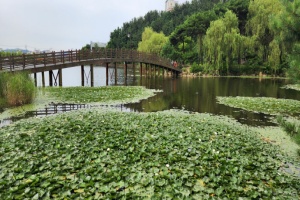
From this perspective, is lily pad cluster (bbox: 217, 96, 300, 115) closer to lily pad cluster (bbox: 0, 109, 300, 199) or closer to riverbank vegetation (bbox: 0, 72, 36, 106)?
lily pad cluster (bbox: 0, 109, 300, 199)

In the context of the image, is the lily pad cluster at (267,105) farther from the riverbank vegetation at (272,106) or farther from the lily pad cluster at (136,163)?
the lily pad cluster at (136,163)

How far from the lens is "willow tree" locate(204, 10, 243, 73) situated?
3551 centimetres

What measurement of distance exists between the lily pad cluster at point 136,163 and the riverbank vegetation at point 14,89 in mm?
4309

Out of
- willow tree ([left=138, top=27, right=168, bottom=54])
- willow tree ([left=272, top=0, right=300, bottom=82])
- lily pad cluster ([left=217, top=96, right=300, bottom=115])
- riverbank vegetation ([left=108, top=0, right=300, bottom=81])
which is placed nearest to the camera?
willow tree ([left=272, top=0, right=300, bottom=82])

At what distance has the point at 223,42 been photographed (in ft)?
118

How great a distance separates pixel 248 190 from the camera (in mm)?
4621

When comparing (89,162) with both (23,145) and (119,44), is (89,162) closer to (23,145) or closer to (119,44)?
(23,145)

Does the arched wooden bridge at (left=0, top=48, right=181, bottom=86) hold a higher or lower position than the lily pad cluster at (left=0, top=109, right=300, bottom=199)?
higher

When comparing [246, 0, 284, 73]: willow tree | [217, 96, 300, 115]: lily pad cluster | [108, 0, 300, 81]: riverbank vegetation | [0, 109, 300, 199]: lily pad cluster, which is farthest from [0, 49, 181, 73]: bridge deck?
[246, 0, 284, 73]: willow tree

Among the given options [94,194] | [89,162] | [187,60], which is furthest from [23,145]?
[187,60]

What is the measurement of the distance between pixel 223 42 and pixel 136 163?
3353 cm

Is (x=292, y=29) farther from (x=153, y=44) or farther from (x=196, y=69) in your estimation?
(x=153, y=44)

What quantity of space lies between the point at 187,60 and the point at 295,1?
139 ft

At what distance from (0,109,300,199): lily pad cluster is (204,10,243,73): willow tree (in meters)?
29.8
